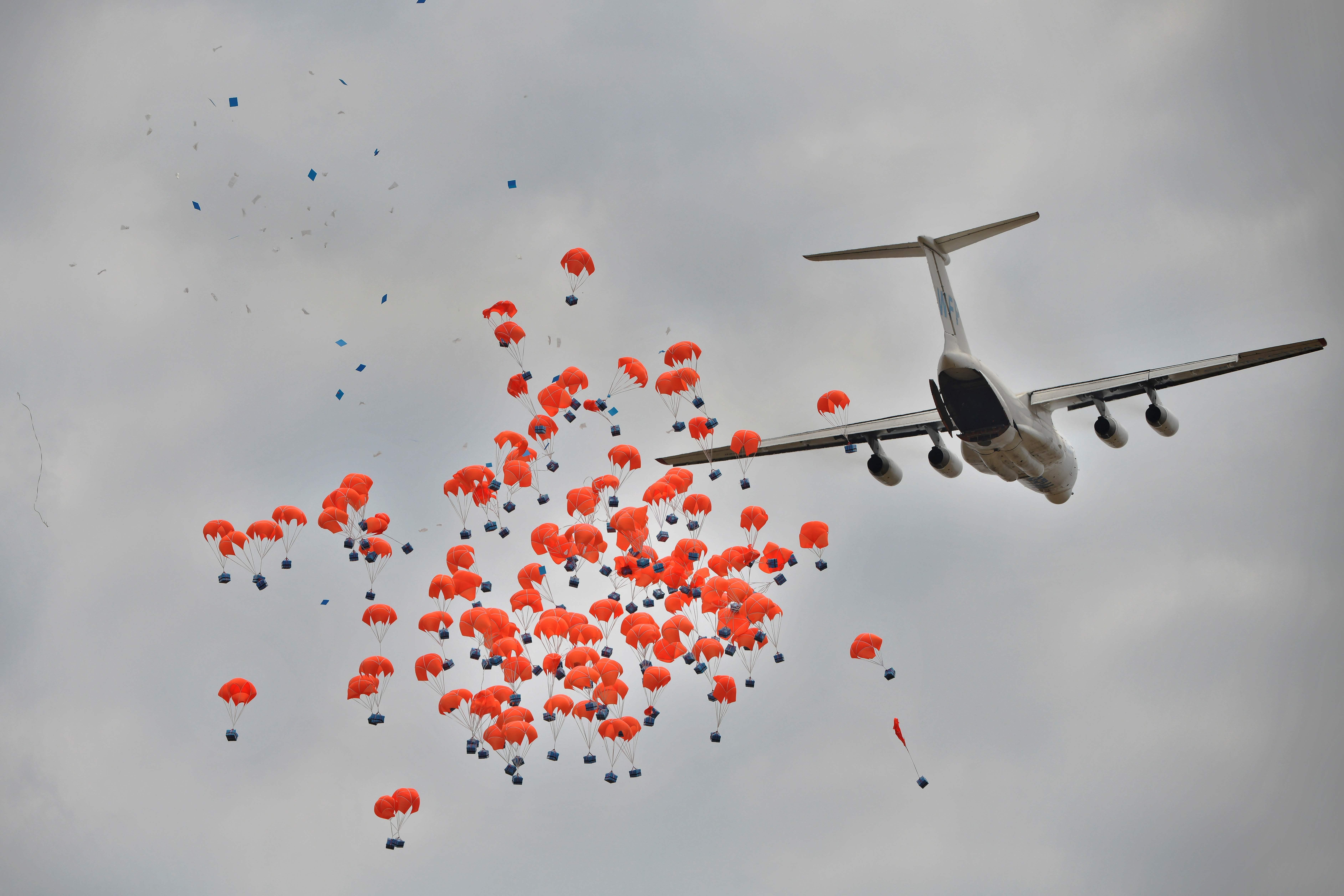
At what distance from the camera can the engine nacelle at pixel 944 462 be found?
29.4m

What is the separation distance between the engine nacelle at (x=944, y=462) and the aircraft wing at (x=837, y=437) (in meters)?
0.66

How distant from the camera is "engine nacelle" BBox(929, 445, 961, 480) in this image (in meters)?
29.4

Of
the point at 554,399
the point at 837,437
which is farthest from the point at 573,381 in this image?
the point at 837,437

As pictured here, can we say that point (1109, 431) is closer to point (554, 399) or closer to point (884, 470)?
point (884, 470)

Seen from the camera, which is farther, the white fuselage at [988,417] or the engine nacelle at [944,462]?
the engine nacelle at [944,462]

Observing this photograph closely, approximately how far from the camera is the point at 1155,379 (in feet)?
89.8

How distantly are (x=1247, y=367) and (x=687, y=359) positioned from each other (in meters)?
16.3

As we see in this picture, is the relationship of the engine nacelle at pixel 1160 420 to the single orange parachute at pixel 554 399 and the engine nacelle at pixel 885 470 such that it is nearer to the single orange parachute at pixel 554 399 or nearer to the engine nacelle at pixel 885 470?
the engine nacelle at pixel 885 470

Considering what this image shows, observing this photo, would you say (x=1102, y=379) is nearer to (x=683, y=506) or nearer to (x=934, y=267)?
(x=934, y=267)

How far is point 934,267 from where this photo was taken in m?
26.7

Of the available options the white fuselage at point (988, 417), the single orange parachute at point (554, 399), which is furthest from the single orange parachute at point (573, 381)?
the white fuselage at point (988, 417)

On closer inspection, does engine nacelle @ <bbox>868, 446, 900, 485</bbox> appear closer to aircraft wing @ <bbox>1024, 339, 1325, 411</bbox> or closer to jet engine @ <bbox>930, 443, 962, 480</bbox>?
jet engine @ <bbox>930, 443, 962, 480</bbox>

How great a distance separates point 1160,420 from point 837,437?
908 centimetres

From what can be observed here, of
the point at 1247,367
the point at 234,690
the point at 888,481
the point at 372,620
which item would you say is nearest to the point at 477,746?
the point at 372,620
